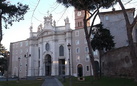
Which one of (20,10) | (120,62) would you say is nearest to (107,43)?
(120,62)

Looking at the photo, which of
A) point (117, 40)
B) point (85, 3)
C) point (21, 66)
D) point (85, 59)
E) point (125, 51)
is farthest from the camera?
point (21, 66)

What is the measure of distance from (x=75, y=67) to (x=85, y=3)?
38575mm

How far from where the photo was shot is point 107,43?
3288cm

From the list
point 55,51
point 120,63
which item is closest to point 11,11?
point 120,63

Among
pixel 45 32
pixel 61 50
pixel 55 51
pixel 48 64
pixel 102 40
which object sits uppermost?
pixel 45 32

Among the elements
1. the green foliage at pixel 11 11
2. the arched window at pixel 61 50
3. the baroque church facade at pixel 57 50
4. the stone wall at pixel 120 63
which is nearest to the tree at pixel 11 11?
the green foliage at pixel 11 11

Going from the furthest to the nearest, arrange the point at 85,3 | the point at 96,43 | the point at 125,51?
the point at 96,43
the point at 125,51
the point at 85,3

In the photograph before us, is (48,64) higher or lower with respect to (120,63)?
higher

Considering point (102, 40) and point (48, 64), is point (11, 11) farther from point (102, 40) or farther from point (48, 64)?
point (48, 64)

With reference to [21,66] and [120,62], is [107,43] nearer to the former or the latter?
[120,62]

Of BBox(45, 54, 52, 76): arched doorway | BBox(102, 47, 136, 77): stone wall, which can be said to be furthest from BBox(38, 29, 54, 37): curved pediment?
BBox(102, 47, 136, 77): stone wall

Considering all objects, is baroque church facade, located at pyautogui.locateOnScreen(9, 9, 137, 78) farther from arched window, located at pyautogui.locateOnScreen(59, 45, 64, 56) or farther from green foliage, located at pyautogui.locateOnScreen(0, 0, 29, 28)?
green foliage, located at pyautogui.locateOnScreen(0, 0, 29, 28)

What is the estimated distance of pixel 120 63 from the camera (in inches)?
966

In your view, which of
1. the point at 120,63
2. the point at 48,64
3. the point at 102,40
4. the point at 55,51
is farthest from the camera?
the point at 48,64
